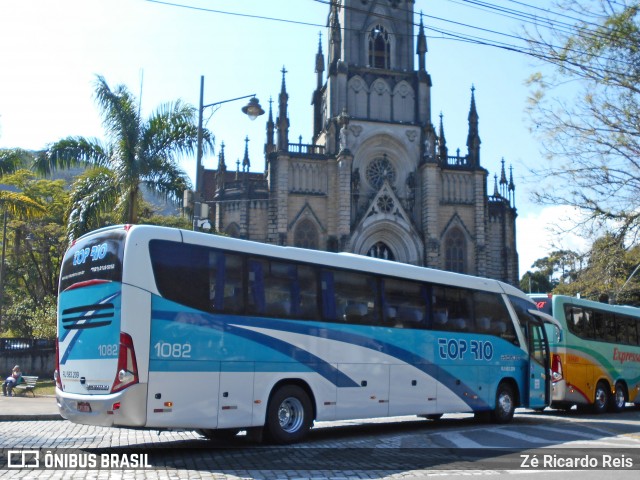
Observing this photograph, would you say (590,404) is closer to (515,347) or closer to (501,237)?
(515,347)

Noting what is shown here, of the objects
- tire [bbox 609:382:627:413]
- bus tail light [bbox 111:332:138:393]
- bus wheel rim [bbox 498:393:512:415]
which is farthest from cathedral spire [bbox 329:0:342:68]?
bus tail light [bbox 111:332:138:393]

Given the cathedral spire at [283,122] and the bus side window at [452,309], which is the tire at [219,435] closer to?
the bus side window at [452,309]

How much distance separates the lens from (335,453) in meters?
10.6

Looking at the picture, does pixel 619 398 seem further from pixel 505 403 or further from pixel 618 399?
pixel 505 403

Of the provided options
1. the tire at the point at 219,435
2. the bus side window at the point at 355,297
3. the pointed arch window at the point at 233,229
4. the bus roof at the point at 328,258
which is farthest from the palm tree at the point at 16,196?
the pointed arch window at the point at 233,229

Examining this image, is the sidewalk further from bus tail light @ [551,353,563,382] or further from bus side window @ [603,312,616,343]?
bus side window @ [603,312,616,343]

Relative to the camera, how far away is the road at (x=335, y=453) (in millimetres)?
8883

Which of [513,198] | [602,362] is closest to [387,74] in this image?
[513,198]

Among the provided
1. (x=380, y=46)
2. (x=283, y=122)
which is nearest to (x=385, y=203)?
(x=283, y=122)

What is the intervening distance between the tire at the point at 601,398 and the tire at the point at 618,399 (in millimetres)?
320

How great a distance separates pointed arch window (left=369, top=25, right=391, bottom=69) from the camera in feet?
175

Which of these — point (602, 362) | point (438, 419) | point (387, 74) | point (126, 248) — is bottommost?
point (438, 419)

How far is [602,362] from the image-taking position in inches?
802

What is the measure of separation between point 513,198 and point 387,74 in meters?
13.6
